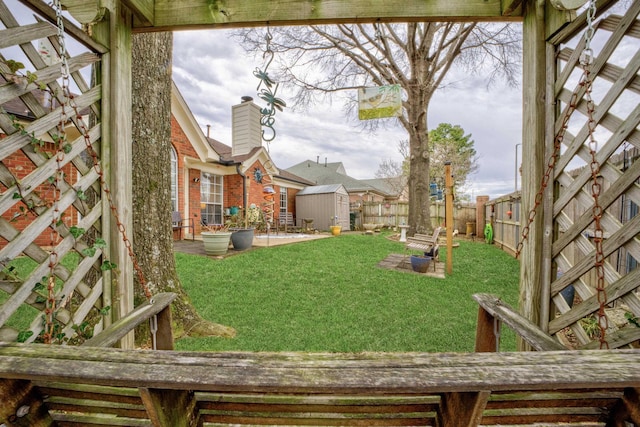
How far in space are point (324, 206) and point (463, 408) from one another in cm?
1299

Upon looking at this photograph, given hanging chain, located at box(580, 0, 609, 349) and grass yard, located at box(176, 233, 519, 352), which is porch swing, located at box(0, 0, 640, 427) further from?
grass yard, located at box(176, 233, 519, 352)

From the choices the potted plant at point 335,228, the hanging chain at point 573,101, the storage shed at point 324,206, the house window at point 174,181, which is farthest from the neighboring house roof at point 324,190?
the hanging chain at point 573,101

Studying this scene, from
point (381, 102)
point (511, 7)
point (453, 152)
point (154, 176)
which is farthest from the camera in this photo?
point (453, 152)

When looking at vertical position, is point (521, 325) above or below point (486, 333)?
above

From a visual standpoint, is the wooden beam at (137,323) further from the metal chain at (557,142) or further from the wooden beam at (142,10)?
the metal chain at (557,142)

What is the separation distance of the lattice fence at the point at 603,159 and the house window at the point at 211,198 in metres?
9.41

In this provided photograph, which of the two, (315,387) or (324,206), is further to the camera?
(324,206)

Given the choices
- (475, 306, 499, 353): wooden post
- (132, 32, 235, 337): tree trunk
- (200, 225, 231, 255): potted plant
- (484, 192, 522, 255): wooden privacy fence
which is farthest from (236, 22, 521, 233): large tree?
(475, 306, 499, 353): wooden post

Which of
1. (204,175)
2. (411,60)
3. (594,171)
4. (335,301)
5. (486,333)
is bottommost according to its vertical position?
(335,301)

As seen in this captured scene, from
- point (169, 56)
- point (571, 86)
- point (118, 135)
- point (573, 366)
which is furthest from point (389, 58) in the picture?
point (573, 366)

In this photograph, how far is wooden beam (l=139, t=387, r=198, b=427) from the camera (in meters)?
0.79

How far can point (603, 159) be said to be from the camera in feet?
4.52

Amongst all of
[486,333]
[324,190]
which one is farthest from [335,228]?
[486,333]

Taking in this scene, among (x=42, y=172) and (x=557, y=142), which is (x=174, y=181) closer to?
(x=42, y=172)
